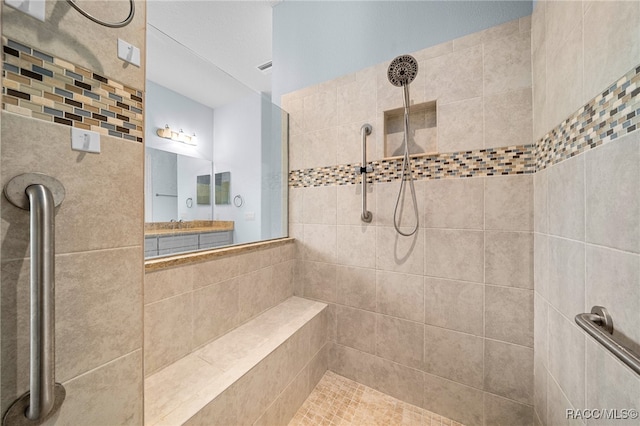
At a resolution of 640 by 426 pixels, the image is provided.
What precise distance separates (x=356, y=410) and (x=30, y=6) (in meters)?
2.02

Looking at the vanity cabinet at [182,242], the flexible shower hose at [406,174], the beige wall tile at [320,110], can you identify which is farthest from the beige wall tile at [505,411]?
the beige wall tile at [320,110]

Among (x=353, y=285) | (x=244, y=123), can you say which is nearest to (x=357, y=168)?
(x=353, y=285)

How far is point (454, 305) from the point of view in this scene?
131 cm

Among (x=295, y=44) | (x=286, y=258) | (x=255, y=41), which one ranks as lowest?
(x=286, y=258)

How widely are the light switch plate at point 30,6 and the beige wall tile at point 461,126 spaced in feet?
5.16

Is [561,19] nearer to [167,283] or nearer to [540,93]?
[540,93]

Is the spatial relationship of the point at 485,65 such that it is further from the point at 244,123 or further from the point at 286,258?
the point at 244,123

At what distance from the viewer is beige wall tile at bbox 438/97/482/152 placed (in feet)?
4.13

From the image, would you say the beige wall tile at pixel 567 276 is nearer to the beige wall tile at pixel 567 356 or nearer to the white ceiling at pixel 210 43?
the beige wall tile at pixel 567 356

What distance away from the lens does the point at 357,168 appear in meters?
1.60

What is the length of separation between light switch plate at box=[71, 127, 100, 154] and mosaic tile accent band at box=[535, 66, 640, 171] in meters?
1.36

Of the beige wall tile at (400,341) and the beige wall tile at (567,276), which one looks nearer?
the beige wall tile at (567,276)

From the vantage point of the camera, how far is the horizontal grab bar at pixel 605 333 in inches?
18.2

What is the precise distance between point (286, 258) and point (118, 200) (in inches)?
49.2
